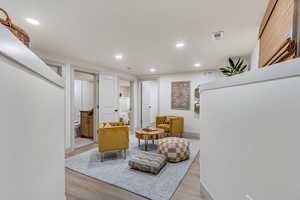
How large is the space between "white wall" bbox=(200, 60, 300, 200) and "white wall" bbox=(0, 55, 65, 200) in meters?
1.20

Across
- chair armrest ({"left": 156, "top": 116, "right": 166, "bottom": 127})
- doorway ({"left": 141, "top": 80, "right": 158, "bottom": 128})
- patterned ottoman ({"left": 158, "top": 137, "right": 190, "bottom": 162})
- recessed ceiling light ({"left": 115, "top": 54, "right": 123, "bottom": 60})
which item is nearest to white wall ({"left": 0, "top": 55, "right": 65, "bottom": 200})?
patterned ottoman ({"left": 158, "top": 137, "right": 190, "bottom": 162})

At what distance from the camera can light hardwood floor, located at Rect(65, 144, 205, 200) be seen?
1.82 metres

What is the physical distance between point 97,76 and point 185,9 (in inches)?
133

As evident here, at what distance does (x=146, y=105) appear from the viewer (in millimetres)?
6254

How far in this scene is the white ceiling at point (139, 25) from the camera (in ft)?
5.10

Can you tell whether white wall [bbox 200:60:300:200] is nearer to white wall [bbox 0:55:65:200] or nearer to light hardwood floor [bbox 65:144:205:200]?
light hardwood floor [bbox 65:144:205:200]

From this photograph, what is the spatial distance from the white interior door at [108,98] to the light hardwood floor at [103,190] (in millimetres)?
2215

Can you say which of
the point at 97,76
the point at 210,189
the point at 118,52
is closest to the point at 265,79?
the point at 210,189

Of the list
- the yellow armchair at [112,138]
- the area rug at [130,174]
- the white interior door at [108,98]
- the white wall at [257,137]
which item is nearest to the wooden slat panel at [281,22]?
the white wall at [257,137]

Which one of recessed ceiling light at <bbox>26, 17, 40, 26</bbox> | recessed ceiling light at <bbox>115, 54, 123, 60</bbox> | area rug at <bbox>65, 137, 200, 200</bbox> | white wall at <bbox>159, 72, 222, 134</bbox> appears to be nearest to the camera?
recessed ceiling light at <bbox>26, 17, 40, 26</bbox>

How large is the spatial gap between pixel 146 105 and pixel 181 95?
184 cm

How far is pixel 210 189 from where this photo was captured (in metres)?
1.57

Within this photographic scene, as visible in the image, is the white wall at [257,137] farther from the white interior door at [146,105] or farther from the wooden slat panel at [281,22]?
the white interior door at [146,105]

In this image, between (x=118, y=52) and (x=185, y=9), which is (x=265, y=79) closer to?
(x=185, y=9)
